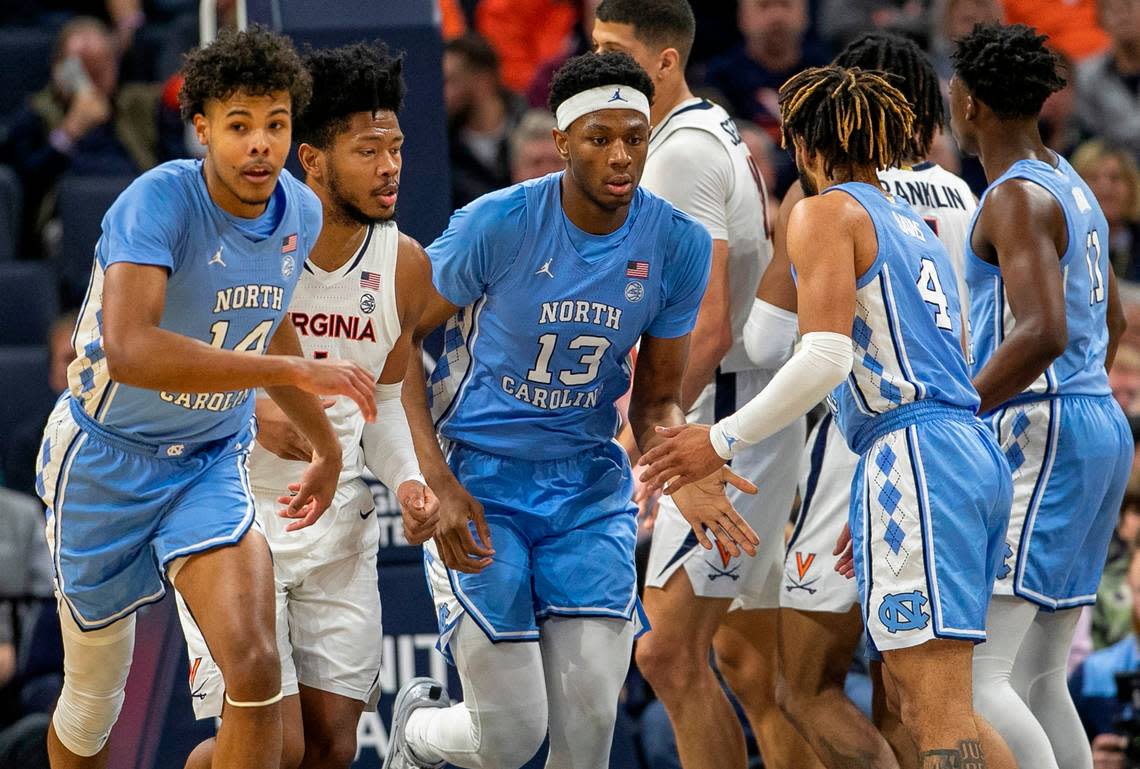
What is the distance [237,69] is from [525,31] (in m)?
6.60

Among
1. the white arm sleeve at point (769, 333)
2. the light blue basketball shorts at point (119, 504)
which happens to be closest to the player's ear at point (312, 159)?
the light blue basketball shorts at point (119, 504)

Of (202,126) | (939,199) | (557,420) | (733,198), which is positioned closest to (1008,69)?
(939,199)

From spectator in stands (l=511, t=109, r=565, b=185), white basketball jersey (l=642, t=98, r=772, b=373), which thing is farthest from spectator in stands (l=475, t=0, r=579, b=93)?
white basketball jersey (l=642, t=98, r=772, b=373)

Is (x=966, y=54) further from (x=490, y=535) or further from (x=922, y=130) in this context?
(x=490, y=535)

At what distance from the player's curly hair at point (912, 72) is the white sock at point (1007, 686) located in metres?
1.42

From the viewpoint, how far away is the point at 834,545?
518 centimetres

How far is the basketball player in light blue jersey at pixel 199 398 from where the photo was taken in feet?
13.0

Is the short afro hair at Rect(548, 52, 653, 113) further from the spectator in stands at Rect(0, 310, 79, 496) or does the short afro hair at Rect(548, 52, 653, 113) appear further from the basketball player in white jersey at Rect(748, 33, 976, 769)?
the spectator in stands at Rect(0, 310, 79, 496)

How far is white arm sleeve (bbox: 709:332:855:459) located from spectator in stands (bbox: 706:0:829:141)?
17.0 ft

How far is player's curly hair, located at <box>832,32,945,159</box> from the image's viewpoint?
5094 mm

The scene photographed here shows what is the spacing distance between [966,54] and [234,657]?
2729mm

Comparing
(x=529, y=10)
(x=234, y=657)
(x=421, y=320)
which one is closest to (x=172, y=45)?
(x=529, y=10)

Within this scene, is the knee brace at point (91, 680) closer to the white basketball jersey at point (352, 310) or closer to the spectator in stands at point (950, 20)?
the white basketball jersey at point (352, 310)

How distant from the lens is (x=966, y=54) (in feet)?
16.1
